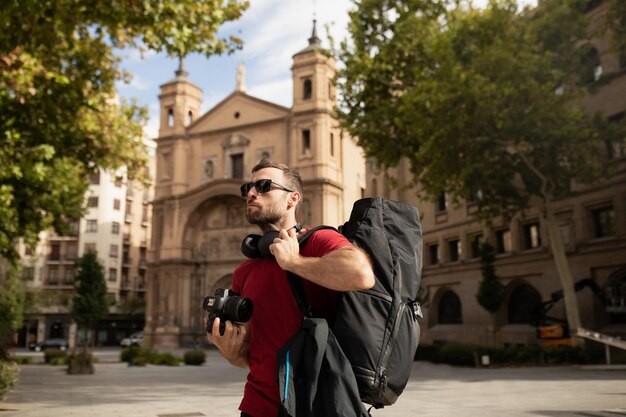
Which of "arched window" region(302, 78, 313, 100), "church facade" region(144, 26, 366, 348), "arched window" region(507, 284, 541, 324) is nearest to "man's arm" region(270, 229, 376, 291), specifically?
"arched window" region(507, 284, 541, 324)

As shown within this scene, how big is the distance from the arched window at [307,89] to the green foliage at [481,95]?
80.7 ft

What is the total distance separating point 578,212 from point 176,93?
3904 centimetres

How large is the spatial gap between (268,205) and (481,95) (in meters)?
16.3

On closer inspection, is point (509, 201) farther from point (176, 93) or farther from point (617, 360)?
point (176, 93)

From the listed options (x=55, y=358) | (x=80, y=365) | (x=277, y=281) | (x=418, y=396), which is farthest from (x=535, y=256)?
(x=277, y=281)

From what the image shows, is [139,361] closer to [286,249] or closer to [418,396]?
[418,396]

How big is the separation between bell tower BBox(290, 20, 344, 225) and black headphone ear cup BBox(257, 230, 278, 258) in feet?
136

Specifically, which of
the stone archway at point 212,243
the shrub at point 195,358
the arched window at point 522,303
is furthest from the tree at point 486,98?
the stone archway at point 212,243

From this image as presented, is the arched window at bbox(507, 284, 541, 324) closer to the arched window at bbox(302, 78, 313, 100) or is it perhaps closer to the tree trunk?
the tree trunk

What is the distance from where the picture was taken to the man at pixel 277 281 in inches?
91.5

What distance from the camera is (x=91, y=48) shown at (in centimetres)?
1581

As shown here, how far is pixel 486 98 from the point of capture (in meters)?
18.0

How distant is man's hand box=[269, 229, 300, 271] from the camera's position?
2437mm

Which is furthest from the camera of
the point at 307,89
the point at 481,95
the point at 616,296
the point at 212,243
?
the point at 212,243
